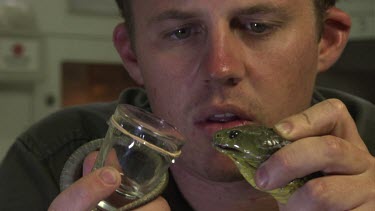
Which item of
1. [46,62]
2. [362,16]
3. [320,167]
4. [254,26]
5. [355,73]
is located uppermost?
[254,26]

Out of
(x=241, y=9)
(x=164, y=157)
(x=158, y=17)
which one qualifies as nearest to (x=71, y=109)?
(x=158, y=17)

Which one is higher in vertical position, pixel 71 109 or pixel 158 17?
pixel 158 17

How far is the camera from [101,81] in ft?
7.49

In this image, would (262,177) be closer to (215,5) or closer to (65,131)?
(215,5)

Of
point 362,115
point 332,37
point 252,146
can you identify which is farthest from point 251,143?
point 362,115

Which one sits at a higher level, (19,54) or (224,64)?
(224,64)

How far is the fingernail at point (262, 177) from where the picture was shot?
700 mm

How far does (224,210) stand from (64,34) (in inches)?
51.0

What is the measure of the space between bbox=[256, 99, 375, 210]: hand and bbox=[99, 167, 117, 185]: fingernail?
0.60 feet

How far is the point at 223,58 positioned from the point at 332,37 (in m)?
0.38

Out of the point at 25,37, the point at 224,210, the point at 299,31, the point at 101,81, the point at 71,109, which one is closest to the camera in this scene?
the point at 299,31

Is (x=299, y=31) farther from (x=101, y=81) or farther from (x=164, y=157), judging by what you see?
(x=101, y=81)

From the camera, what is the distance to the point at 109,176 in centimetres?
70

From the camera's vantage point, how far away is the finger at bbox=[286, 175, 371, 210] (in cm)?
71
